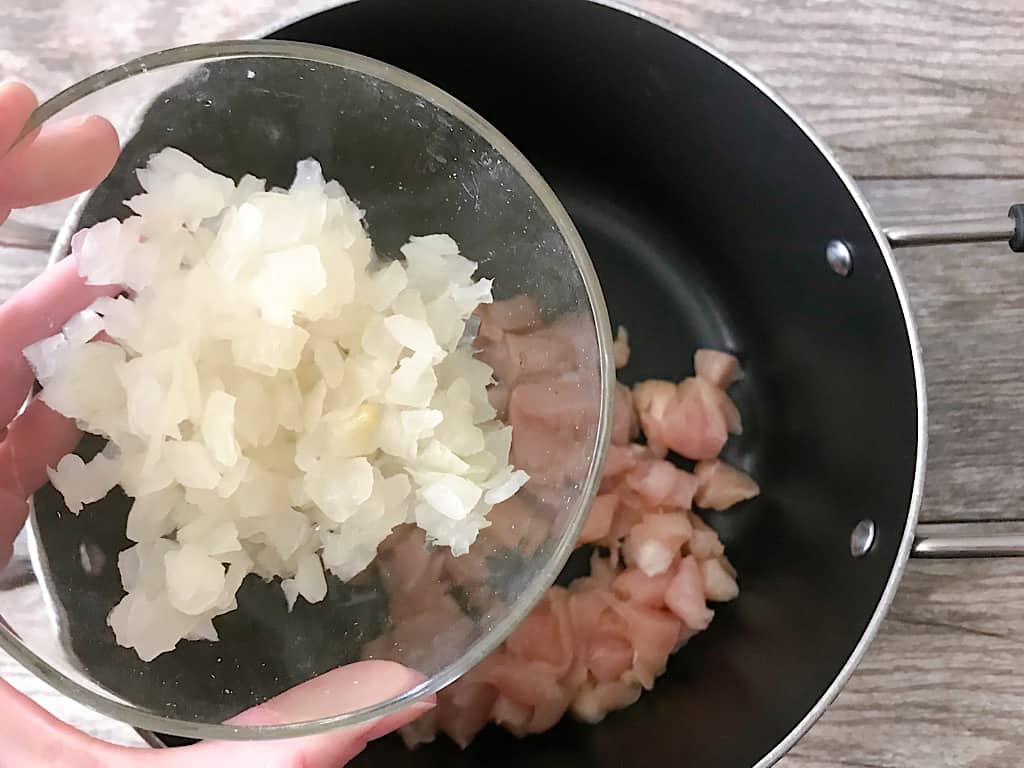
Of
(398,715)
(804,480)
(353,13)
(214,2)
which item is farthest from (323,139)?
(804,480)

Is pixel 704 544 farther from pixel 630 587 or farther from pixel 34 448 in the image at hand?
pixel 34 448

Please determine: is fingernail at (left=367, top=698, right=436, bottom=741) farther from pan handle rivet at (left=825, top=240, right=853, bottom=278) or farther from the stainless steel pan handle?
pan handle rivet at (left=825, top=240, right=853, bottom=278)

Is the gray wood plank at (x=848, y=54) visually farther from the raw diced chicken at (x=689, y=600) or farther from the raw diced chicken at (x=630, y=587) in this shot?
the raw diced chicken at (x=689, y=600)

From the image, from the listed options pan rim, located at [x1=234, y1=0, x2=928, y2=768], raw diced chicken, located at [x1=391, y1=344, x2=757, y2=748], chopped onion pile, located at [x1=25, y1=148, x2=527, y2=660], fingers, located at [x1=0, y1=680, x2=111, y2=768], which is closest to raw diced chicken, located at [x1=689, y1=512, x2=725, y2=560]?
raw diced chicken, located at [x1=391, y1=344, x2=757, y2=748]

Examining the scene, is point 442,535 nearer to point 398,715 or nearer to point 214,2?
point 398,715

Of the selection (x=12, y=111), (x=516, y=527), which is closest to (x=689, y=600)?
(x=516, y=527)

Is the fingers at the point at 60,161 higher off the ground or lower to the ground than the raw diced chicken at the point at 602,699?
higher

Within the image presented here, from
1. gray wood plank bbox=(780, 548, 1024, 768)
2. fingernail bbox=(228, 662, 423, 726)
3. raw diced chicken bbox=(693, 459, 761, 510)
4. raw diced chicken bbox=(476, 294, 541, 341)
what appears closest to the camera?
fingernail bbox=(228, 662, 423, 726)

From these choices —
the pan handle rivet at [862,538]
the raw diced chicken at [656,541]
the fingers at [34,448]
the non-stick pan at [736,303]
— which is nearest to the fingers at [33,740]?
the fingers at [34,448]
